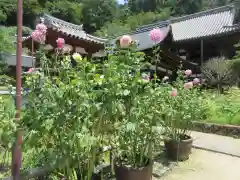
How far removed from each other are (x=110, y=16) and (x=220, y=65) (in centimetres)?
2226

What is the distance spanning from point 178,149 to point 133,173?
104 cm

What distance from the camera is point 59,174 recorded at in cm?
188

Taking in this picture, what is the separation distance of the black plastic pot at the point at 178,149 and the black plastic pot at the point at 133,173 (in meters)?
0.87

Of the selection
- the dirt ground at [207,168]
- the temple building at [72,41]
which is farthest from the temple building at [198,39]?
the dirt ground at [207,168]

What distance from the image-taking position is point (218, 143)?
146 inches

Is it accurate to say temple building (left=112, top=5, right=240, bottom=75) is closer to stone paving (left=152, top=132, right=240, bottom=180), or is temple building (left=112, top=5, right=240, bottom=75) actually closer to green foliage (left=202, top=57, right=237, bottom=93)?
green foliage (left=202, top=57, right=237, bottom=93)

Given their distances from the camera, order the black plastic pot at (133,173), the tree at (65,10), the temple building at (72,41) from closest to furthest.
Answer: the black plastic pot at (133,173) < the temple building at (72,41) < the tree at (65,10)

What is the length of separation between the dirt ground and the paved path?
230 mm

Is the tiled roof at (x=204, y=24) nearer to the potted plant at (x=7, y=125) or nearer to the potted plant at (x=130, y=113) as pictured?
the potted plant at (x=130, y=113)

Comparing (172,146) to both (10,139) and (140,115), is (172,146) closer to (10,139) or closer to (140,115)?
(140,115)

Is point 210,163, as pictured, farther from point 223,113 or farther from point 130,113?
point 223,113

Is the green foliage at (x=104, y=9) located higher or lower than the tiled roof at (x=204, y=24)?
higher

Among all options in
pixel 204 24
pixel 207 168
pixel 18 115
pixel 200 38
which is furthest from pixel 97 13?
pixel 18 115

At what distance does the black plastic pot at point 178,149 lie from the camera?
111 inches
